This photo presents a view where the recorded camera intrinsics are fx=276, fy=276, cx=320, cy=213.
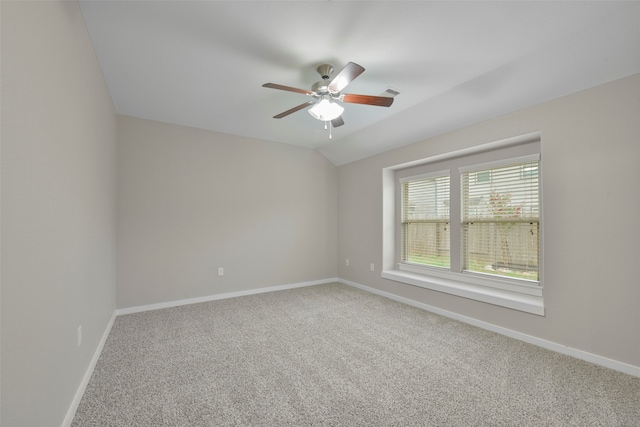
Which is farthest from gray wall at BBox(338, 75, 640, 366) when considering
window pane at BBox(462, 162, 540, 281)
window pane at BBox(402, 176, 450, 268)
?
window pane at BBox(402, 176, 450, 268)

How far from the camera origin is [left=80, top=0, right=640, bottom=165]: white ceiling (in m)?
1.86

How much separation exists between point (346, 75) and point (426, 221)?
2799 mm

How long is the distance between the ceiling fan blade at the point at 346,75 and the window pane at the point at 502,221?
2290 mm

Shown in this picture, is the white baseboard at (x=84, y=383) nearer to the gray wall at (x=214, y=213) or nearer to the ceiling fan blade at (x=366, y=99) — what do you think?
the gray wall at (x=214, y=213)

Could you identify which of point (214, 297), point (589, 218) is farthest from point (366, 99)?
point (214, 297)

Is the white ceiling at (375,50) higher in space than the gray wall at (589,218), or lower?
higher

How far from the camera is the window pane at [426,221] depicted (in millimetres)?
3979

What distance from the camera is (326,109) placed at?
2600 mm

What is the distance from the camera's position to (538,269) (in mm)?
2953

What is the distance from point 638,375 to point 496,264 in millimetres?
1418

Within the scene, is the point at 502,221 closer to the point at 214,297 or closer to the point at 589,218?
the point at 589,218

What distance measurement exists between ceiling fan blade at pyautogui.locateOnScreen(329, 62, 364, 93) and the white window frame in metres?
1.97

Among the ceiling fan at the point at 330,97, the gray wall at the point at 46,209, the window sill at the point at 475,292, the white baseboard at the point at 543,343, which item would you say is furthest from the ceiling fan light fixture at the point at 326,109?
the white baseboard at the point at 543,343

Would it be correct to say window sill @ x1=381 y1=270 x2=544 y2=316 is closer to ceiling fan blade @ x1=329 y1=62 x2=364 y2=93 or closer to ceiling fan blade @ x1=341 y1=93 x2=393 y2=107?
ceiling fan blade @ x1=341 y1=93 x2=393 y2=107
